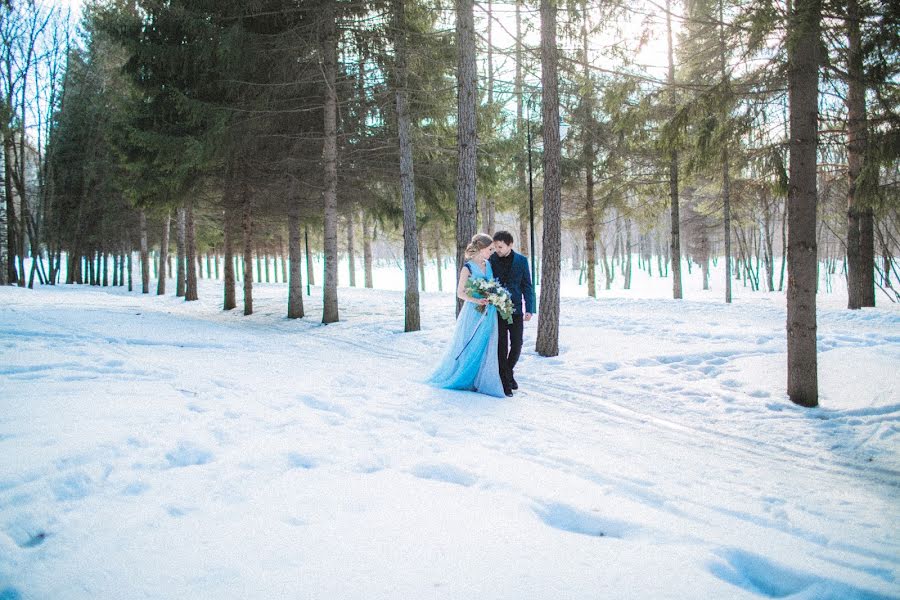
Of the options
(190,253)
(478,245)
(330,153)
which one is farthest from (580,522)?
(190,253)

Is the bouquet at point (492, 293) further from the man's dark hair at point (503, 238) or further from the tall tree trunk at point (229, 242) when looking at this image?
the tall tree trunk at point (229, 242)

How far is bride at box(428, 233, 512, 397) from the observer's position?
5.91 meters

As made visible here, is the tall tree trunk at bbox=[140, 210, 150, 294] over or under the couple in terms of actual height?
over

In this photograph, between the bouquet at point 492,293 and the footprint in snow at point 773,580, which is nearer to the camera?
the footprint in snow at point 773,580

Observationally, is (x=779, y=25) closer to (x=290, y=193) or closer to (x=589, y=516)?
(x=589, y=516)

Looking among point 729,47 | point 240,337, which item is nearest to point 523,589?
point 729,47

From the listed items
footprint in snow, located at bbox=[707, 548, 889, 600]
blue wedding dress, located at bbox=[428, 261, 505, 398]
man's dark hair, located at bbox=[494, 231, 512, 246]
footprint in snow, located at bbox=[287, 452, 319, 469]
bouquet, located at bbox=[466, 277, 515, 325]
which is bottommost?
footprint in snow, located at bbox=[707, 548, 889, 600]

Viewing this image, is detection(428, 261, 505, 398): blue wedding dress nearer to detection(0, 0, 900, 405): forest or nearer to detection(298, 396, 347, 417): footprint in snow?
detection(298, 396, 347, 417): footprint in snow

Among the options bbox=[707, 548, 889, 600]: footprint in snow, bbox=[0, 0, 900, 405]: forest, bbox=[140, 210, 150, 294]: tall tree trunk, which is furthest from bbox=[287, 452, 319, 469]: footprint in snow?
bbox=[140, 210, 150, 294]: tall tree trunk

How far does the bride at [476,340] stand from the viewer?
5.91 m

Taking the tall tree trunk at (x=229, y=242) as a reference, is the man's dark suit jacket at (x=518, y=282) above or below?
below

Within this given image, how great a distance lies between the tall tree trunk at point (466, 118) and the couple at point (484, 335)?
277cm

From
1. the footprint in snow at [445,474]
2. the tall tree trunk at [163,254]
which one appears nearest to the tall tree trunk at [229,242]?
the tall tree trunk at [163,254]

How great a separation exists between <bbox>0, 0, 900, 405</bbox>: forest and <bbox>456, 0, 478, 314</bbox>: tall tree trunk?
0.03m
